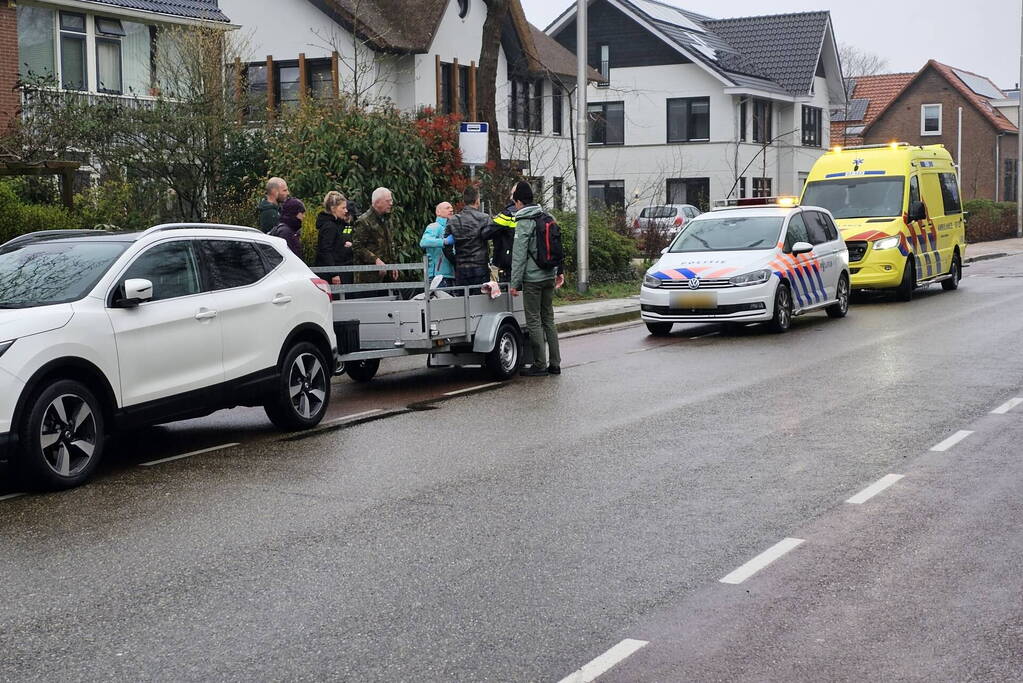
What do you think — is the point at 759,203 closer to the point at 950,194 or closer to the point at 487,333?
the point at 950,194

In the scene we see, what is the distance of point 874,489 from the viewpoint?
7742mm

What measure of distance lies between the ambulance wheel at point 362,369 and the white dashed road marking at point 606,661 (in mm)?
8753

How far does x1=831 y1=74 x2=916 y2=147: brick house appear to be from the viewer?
7800 centimetres

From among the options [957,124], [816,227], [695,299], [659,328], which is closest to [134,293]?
[695,299]

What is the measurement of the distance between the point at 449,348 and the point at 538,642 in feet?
25.6

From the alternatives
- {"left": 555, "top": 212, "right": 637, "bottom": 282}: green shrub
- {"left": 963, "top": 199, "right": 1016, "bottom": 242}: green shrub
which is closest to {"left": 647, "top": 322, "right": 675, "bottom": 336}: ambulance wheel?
{"left": 555, "top": 212, "right": 637, "bottom": 282}: green shrub

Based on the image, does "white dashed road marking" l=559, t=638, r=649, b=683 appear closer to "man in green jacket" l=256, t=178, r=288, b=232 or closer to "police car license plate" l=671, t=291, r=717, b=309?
"man in green jacket" l=256, t=178, r=288, b=232

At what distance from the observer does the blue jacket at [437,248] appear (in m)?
13.7

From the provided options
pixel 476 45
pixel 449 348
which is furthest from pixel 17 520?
pixel 476 45

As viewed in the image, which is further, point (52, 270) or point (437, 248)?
point (437, 248)

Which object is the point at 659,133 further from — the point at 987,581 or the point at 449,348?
the point at 987,581

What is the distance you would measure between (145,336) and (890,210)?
51.8 ft

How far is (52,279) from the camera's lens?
8.72 meters

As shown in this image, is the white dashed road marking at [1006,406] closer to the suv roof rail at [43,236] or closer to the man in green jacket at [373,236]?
the man in green jacket at [373,236]
